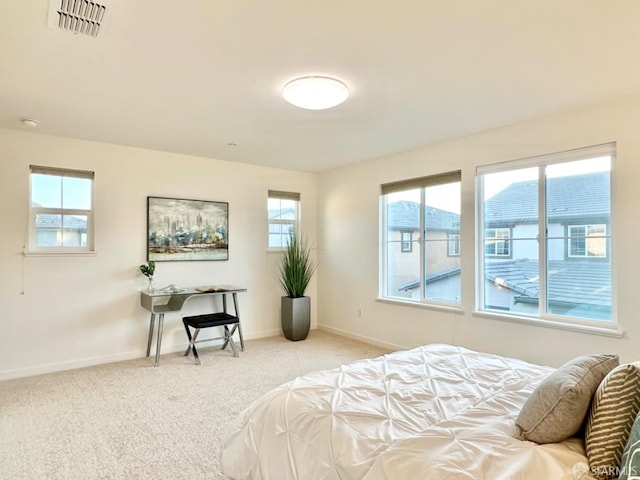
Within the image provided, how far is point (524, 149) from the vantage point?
3309 millimetres

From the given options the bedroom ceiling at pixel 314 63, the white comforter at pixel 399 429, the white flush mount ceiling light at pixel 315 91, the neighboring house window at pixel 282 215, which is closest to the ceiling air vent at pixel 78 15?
the bedroom ceiling at pixel 314 63

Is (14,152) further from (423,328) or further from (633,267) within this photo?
(633,267)

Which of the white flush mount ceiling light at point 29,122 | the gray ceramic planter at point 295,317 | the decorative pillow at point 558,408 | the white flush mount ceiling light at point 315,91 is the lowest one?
the gray ceramic planter at point 295,317

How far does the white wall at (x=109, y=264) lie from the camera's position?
352 cm

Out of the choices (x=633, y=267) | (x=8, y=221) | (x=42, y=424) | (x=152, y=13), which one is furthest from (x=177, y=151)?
(x=633, y=267)

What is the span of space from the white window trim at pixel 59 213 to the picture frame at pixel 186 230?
1.87 ft

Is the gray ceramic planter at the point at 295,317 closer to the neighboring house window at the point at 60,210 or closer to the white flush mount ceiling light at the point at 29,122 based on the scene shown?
the neighboring house window at the point at 60,210

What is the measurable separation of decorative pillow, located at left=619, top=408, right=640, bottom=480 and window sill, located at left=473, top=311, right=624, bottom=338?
225 centimetres

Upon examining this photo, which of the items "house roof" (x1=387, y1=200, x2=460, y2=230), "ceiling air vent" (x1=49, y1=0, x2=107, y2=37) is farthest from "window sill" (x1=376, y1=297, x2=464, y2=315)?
"ceiling air vent" (x1=49, y1=0, x2=107, y2=37)

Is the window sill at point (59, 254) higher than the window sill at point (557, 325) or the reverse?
higher

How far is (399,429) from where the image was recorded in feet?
4.57

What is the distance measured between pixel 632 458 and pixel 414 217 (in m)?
3.58

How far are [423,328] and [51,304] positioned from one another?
3942 mm

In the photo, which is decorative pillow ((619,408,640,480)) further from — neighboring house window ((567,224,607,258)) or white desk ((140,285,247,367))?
white desk ((140,285,247,367))
